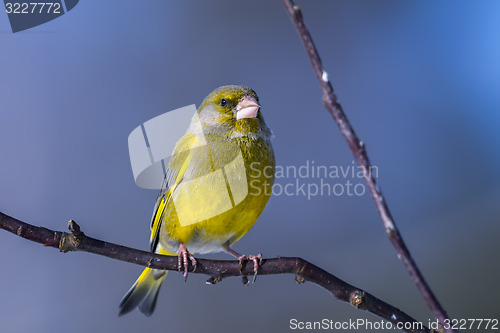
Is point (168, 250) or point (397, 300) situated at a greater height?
point (168, 250)

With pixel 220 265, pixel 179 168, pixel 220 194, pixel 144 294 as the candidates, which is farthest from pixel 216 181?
pixel 144 294

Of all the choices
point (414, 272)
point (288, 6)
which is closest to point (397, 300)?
point (414, 272)

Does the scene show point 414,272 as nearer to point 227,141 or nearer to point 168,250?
point 227,141

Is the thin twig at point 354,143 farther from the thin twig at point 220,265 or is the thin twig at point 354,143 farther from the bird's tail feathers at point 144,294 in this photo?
the bird's tail feathers at point 144,294

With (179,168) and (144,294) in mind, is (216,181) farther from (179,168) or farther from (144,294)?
(144,294)

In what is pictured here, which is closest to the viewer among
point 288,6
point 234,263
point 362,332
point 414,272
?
point 288,6

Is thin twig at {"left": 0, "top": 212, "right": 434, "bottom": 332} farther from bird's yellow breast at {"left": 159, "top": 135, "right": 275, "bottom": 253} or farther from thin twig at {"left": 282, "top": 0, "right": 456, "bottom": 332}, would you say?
thin twig at {"left": 282, "top": 0, "right": 456, "bottom": 332}
